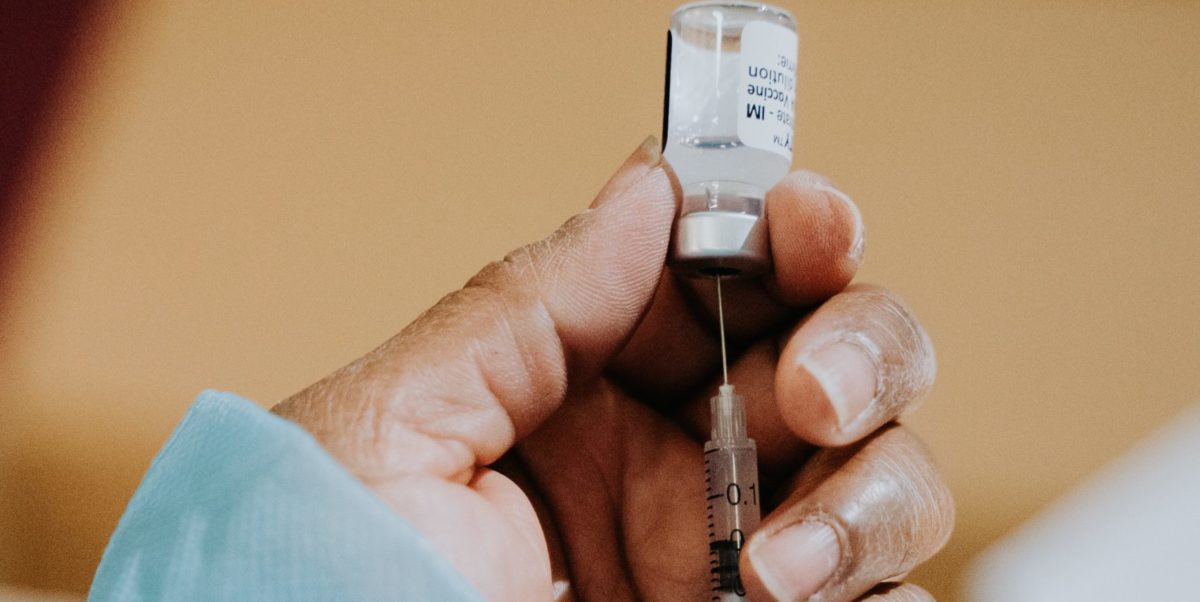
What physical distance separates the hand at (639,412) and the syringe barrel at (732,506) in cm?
4

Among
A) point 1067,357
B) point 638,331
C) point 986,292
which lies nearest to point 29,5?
point 638,331

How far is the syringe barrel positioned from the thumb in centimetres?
17

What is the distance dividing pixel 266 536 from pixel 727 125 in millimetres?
534

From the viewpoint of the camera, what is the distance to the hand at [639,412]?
27.5 inches

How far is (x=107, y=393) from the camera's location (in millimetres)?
1351

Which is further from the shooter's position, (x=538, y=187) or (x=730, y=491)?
(x=538, y=187)

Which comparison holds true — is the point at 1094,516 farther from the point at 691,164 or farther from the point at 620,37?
the point at 620,37

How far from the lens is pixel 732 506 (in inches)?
30.6

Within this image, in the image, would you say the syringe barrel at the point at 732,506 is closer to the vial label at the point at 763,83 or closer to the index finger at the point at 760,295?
the index finger at the point at 760,295

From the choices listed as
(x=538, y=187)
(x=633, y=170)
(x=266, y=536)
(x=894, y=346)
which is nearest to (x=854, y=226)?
(x=894, y=346)

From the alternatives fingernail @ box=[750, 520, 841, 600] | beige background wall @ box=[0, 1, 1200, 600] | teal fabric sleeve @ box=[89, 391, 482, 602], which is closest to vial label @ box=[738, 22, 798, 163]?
fingernail @ box=[750, 520, 841, 600]

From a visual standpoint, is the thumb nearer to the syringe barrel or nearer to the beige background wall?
the syringe barrel

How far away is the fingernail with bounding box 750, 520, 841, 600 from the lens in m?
0.68

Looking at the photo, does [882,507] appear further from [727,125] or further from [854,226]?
[727,125]
